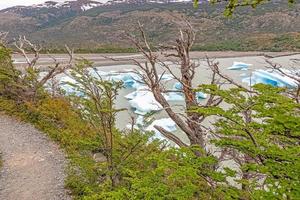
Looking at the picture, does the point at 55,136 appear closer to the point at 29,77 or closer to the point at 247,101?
the point at 29,77

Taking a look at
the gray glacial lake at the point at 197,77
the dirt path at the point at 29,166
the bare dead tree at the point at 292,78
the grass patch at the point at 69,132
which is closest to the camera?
the bare dead tree at the point at 292,78

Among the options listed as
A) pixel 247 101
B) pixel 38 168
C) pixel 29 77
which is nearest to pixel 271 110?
pixel 247 101

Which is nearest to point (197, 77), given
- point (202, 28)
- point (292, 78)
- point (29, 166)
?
point (29, 166)

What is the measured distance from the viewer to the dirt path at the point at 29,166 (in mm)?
7262

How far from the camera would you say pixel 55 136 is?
34.0 feet

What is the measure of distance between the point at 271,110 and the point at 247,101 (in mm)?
401

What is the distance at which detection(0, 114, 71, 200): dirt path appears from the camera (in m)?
7.26

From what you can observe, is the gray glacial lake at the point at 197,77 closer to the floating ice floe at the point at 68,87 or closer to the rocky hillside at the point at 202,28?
the floating ice floe at the point at 68,87

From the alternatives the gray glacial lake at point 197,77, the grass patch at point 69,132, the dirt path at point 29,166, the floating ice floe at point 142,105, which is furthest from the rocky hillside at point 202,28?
the dirt path at point 29,166

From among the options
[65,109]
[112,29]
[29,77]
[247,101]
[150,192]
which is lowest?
[112,29]

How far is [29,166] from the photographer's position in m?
8.46

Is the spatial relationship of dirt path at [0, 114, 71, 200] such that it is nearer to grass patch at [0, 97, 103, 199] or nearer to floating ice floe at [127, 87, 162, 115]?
grass patch at [0, 97, 103, 199]

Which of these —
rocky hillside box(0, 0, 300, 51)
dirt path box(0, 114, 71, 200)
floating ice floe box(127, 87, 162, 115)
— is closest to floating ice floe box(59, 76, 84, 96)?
dirt path box(0, 114, 71, 200)

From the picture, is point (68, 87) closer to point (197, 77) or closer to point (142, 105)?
point (142, 105)
